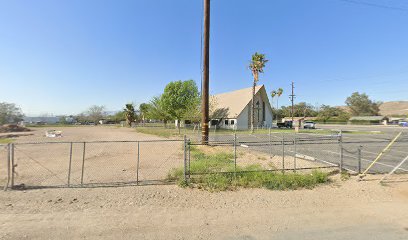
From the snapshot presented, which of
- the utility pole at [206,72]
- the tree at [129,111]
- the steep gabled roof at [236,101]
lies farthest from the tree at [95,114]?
the utility pole at [206,72]

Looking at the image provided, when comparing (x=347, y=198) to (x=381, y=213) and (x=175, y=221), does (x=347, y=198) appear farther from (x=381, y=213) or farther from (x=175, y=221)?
(x=175, y=221)

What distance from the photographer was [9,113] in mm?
94562

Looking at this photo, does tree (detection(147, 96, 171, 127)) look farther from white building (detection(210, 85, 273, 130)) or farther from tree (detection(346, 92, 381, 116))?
tree (detection(346, 92, 381, 116))

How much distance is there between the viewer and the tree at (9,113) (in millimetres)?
88200

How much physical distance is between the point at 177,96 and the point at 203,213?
44.3 meters

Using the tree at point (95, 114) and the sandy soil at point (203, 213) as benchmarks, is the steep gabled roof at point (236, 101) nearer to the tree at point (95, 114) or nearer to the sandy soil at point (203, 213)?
the sandy soil at point (203, 213)

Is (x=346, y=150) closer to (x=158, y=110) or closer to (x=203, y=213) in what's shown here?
(x=203, y=213)

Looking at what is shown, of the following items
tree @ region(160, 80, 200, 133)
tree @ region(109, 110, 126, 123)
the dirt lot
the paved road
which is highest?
tree @ region(160, 80, 200, 133)

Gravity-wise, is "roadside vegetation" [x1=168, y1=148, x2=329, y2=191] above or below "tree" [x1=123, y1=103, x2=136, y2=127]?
below

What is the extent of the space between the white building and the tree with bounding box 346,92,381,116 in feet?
291

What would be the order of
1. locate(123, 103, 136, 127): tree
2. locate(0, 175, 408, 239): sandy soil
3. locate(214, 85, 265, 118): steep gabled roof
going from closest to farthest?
locate(0, 175, 408, 239): sandy soil → locate(214, 85, 265, 118): steep gabled roof → locate(123, 103, 136, 127): tree

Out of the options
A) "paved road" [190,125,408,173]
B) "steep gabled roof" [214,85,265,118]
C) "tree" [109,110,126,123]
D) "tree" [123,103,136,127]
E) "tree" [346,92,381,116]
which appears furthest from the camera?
"tree" [346,92,381,116]

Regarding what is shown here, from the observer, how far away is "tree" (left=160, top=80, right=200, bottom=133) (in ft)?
157

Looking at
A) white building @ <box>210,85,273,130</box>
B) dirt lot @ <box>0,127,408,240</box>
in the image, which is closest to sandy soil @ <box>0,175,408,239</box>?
dirt lot @ <box>0,127,408,240</box>
